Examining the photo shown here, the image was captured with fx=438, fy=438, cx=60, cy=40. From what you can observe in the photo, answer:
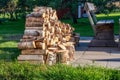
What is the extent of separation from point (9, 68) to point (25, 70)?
281 mm

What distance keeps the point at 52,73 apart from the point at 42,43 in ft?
9.30

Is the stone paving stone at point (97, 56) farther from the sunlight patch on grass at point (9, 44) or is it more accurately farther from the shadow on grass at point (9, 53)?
the sunlight patch on grass at point (9, 44)

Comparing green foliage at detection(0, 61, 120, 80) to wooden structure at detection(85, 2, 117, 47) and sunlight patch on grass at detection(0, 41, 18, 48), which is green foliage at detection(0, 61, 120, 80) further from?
wooden structure at detection(85, 2, 117, 47)

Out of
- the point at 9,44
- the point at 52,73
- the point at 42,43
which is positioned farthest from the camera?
the point at 9,44

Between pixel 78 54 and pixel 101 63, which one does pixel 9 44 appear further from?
pixel 101 63

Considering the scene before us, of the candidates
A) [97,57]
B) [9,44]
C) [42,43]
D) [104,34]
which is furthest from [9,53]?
[104,34]

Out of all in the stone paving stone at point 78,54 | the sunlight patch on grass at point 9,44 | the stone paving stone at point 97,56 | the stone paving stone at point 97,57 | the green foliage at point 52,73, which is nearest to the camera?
the green foliage at point 52,73

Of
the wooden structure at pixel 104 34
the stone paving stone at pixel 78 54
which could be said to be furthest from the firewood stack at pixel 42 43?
the wooden structure at pixel 104 34

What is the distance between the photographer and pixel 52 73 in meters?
6.96

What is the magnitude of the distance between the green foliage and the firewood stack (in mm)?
2130

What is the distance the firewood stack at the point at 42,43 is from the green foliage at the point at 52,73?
2130 millimetres

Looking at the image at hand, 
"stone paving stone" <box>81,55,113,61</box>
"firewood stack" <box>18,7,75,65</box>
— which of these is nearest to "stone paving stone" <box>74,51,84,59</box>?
"stone paving stone" <box>81,55,113,61</box>

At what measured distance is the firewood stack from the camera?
9648 mm

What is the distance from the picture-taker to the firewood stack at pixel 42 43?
9.65 meters
